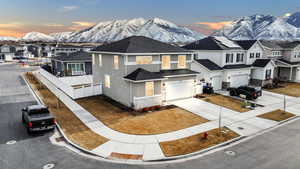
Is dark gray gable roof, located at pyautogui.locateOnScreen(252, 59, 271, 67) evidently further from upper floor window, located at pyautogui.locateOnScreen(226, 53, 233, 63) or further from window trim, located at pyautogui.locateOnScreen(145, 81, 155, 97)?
Answer: window trim, located at pyautogui.locateOnScreen(145, 81, 155, 97)

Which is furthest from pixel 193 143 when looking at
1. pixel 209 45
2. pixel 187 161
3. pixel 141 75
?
pixel 209 45

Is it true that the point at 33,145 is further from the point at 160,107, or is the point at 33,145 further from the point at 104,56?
the point at 104,56

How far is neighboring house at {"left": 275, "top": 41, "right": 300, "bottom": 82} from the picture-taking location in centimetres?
3584

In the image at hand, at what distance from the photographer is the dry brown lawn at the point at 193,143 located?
1137 centimetres

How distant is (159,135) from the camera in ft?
44.6

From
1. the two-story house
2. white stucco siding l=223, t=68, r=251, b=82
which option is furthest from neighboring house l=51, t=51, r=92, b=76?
the two-story house

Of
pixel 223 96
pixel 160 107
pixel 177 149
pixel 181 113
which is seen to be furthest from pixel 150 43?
pixel 177 149

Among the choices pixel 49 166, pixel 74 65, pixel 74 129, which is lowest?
pixel 49 166

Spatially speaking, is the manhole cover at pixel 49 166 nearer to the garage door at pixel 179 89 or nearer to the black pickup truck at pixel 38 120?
the black pickup truck at pixel 38 120

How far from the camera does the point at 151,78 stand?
19.2 metres

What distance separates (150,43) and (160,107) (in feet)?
28.5

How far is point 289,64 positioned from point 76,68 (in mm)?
39747

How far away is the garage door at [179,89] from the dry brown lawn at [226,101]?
7.48 feet

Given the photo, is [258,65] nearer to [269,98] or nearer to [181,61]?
[269,98]
